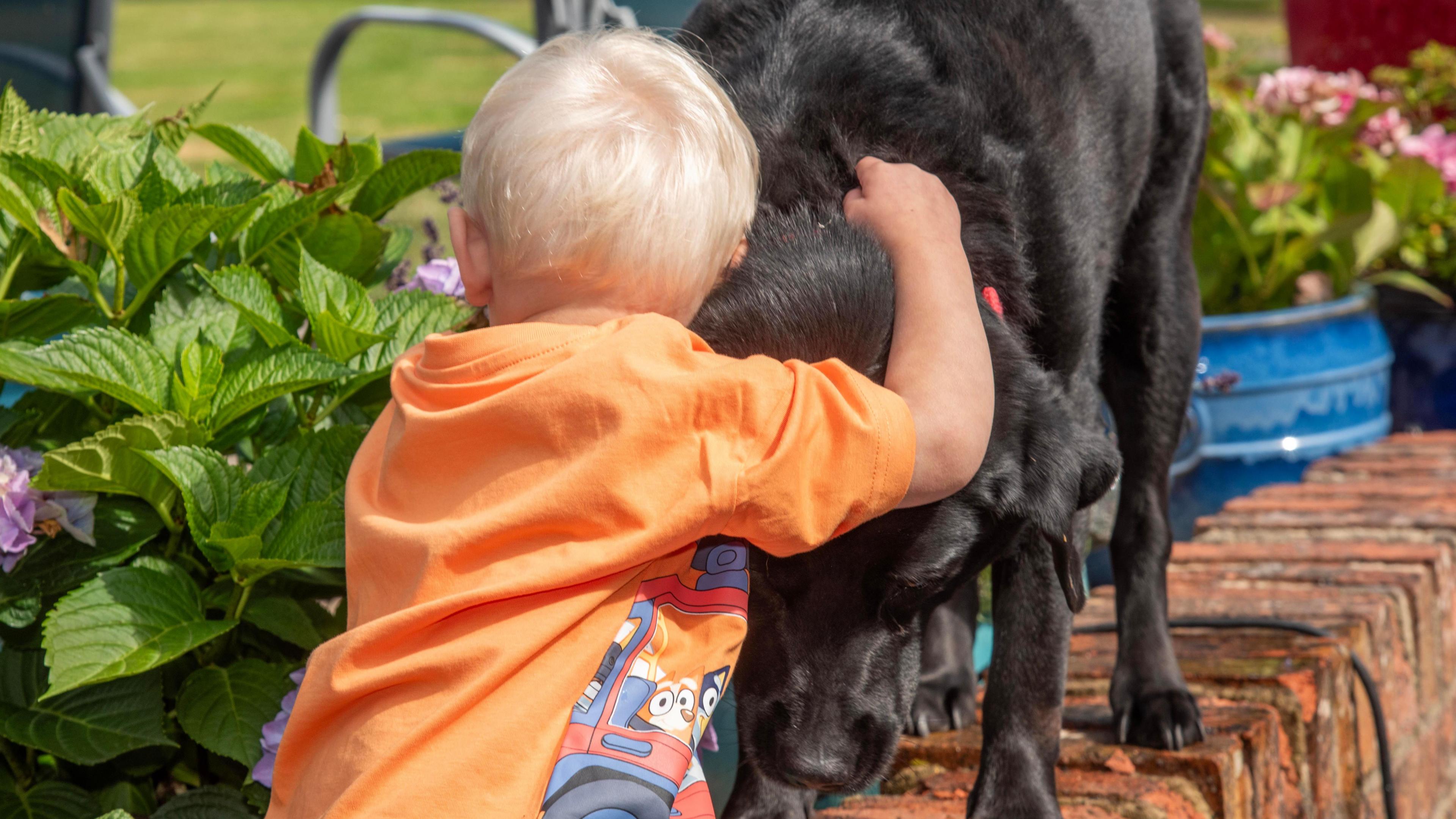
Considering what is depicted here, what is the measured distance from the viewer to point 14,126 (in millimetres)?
2064

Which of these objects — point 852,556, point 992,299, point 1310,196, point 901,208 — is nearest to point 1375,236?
point 1310,196

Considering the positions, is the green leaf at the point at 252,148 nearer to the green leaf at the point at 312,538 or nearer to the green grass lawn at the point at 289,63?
the green leaf at the point at 312,538

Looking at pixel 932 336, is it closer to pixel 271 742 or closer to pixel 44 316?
pixel 271 742

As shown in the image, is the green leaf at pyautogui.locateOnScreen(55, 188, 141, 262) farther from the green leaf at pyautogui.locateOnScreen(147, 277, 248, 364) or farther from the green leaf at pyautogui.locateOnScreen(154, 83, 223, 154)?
the green leaf at pyautogui.locateOnScreen(154, 83, 223, 154)

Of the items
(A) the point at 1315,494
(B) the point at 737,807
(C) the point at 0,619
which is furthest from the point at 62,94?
(A) the point at 1315,494

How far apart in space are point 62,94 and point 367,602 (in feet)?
15.1

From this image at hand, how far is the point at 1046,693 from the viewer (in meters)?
2.20

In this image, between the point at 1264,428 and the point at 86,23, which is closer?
the point at 1264,428

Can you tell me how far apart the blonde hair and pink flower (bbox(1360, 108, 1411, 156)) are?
416cm

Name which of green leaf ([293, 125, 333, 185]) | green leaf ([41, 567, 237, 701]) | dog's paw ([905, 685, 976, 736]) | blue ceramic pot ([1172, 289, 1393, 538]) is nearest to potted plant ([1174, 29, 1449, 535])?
blue ceramic pot ([1172, 289, 1393, 538])

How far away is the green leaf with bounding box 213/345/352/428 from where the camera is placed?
1.76 meters

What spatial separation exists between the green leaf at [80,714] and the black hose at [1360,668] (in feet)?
6.97

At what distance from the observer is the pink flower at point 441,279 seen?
7.35 feet

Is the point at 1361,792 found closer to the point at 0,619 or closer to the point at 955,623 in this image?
the point at 955,623
